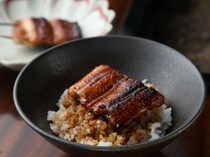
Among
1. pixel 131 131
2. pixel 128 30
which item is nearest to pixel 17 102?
pixel 131 131

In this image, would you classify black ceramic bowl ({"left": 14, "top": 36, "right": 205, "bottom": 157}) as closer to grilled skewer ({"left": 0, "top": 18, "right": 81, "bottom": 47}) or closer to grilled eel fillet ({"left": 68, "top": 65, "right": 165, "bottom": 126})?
grilled eel fillet ({"left": 68, "top": 65, "right": 165, "bottom": 126})

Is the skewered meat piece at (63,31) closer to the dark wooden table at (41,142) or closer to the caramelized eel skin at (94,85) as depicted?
the dark wooden table at (41,142)

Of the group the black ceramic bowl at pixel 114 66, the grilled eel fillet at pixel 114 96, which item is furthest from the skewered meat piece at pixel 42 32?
the grilled eel fillet at pixel 114 96

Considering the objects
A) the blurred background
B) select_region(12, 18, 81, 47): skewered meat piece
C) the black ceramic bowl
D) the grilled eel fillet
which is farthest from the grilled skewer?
the grilled eel fillet

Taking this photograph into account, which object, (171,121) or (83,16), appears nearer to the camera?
(171,121)

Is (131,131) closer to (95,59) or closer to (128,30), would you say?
(95,59)

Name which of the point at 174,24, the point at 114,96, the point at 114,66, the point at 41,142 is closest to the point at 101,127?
the point at 114,96
